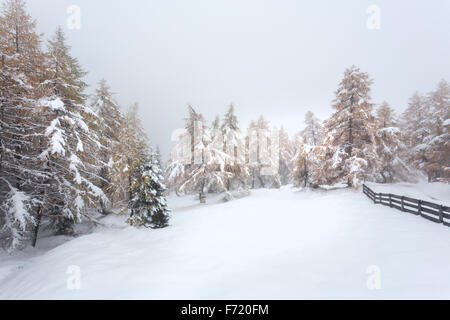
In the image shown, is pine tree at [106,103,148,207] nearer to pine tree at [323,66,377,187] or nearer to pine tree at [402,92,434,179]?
pine tree at [323,66,377,187]

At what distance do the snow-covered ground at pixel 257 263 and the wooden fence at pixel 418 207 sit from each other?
0.49 meters

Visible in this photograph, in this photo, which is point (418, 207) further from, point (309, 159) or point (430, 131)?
point (430, 131)

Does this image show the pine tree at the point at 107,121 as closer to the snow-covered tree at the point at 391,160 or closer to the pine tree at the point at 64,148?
the pine tree at the point at 64,148

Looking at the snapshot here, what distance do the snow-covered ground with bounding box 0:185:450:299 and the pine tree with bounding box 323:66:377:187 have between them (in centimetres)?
710

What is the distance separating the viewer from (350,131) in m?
17.2

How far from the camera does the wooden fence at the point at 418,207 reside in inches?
302

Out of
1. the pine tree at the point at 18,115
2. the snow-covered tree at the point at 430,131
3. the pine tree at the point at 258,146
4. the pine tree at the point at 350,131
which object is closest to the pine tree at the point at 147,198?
the pine tree at the point at 18,115

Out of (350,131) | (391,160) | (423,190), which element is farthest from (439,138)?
(350,131)

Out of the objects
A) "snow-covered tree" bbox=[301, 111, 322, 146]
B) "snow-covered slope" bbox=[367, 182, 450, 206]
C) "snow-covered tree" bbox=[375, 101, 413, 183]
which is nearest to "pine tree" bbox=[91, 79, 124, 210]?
"snow-covered slope" bbox=[367, 182, 450, 206]

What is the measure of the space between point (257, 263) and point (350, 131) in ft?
54.6

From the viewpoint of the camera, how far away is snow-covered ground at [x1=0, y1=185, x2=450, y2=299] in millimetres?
4379
